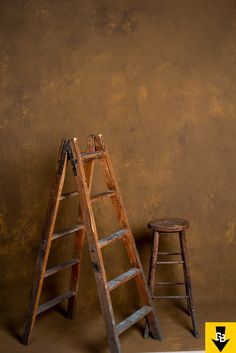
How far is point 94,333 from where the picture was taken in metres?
3.93

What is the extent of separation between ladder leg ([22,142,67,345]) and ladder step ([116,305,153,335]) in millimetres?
668

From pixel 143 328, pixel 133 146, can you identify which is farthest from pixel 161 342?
pixel 133 146

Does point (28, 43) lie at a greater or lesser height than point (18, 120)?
greater

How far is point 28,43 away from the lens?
13.7 ft

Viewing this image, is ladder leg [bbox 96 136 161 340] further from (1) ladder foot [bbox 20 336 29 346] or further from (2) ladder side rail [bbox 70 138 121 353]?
(1) ladder foot [bbox 20 336 29 346]

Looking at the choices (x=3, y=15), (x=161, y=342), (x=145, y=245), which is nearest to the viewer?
(x=161, y=342)

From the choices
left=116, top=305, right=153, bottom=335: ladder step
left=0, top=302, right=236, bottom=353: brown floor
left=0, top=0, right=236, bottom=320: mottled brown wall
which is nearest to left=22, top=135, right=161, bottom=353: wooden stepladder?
left=116, top=305, right=153, bottom=335: ladder step

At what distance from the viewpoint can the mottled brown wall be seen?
417 centimetres

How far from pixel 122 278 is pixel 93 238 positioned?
0.39m

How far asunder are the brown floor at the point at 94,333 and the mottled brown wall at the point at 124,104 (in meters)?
0.36

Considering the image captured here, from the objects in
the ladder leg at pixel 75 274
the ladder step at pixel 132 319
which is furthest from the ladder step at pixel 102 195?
the ladder step at pixel 132 319

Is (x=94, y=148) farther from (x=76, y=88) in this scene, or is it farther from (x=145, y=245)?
(x=145, y=245)

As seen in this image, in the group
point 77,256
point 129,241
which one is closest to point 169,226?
point 129,241

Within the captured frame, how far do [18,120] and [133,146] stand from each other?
970mm
